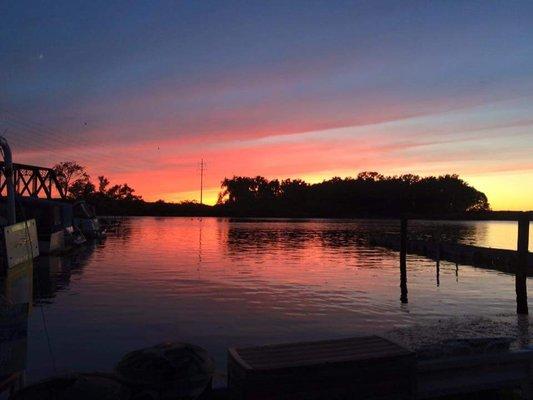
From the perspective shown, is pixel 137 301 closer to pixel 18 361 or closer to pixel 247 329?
pixel 247 329

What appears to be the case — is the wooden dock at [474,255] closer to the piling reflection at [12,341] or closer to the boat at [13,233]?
the boat at [13,233]

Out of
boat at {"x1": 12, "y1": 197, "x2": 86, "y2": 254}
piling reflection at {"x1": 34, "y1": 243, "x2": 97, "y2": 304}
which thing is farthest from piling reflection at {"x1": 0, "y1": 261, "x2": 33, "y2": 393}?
boat at {"x1": 12, "y1": 197, "x2": 86, "y2": 254}

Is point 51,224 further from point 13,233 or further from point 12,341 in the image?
point 12,341

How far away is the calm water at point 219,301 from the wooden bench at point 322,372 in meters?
4.44

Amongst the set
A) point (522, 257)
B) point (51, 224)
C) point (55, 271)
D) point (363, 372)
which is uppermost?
point (51, 224)

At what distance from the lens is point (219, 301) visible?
2028 cm

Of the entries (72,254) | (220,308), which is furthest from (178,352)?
(72,254)

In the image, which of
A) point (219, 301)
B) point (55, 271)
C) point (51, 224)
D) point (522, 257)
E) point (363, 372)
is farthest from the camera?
point (51, 224)

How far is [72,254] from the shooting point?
130 feet

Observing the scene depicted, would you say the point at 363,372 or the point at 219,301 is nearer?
the point at 363,372

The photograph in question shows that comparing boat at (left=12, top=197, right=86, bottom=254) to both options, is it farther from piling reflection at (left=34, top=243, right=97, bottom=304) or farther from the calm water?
the calm water

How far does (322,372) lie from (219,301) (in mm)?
14491

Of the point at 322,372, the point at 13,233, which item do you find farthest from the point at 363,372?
the point at 13,233

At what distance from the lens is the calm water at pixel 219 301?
13.5 meters
